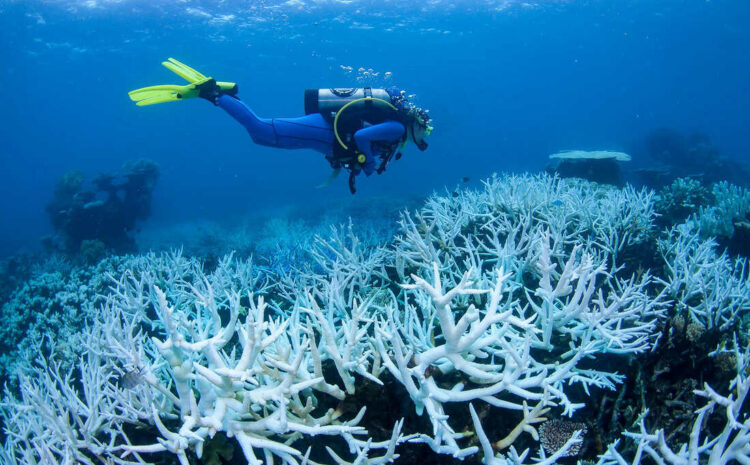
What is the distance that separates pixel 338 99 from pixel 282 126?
0.98 meters

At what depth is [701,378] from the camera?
2.89 metres

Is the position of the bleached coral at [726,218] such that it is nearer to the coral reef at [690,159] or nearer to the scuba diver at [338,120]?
the scuba diver at [338,120]

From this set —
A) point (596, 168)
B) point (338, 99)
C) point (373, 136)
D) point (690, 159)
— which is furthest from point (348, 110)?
point (690, 159)

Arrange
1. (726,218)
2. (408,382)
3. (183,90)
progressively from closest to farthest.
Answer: (408,382) < (183,90) < (726,218)

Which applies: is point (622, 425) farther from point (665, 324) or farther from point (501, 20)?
point (501, 20)

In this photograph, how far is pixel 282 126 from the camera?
5719mm

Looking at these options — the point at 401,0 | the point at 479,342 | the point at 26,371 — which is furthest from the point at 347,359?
the point at 401,0

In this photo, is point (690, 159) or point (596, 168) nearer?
point (596, 168)

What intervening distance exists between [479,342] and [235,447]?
165cm

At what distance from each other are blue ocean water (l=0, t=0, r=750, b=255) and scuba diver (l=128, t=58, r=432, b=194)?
→ 16101 millimetres

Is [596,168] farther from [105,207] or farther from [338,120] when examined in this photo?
[105,207]

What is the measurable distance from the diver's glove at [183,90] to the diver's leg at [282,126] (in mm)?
173

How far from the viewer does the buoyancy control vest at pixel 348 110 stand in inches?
217

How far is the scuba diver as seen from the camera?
5.44m
